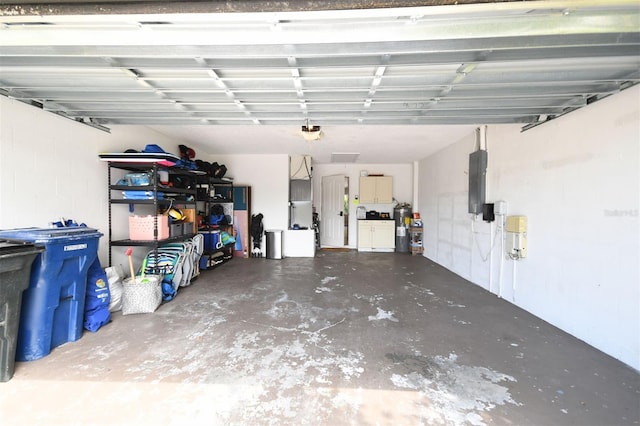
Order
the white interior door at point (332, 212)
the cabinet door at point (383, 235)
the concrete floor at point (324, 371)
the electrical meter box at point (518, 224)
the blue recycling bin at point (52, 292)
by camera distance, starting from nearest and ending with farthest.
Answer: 1. the concrete floor at point (324, 371)
2. the blue recycling bin at point (52, 292)
3. the electrical meter box at point (518, 224)
4. the cabinet door at point (383, 235)
5. the white interior door at point (332, 212)

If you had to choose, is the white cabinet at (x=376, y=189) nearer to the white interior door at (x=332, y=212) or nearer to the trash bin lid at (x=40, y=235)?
the white interior door at (x=332, y=212)

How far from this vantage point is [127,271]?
11.9 ft

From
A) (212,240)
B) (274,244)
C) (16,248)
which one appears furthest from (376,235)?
(16,248)

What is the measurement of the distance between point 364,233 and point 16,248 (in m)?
6.57

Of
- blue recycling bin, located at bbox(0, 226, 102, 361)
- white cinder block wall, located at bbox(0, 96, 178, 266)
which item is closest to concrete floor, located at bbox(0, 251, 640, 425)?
blue recycling bin, located at bbox(0, 226, 102, 361)

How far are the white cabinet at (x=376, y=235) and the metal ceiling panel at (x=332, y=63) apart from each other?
14.6 ft

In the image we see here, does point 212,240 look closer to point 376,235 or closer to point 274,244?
point 274,244

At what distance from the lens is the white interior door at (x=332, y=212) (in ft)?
25.3

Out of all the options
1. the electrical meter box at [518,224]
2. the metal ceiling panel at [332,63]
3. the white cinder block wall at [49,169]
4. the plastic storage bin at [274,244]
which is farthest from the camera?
the plastic storage bin at [274,244]

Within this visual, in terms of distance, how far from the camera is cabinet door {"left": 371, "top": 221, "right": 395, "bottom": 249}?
7.20 meters

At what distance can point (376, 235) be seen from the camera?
7.27 meters

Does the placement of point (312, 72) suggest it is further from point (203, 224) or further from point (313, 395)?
point (203, 224)

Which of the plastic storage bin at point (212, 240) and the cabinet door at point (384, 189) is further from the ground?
the cabinet door at point (384, 189)

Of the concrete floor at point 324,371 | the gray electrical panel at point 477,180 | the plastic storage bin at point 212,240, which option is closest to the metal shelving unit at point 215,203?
the plastic storage bin at point 212,240
